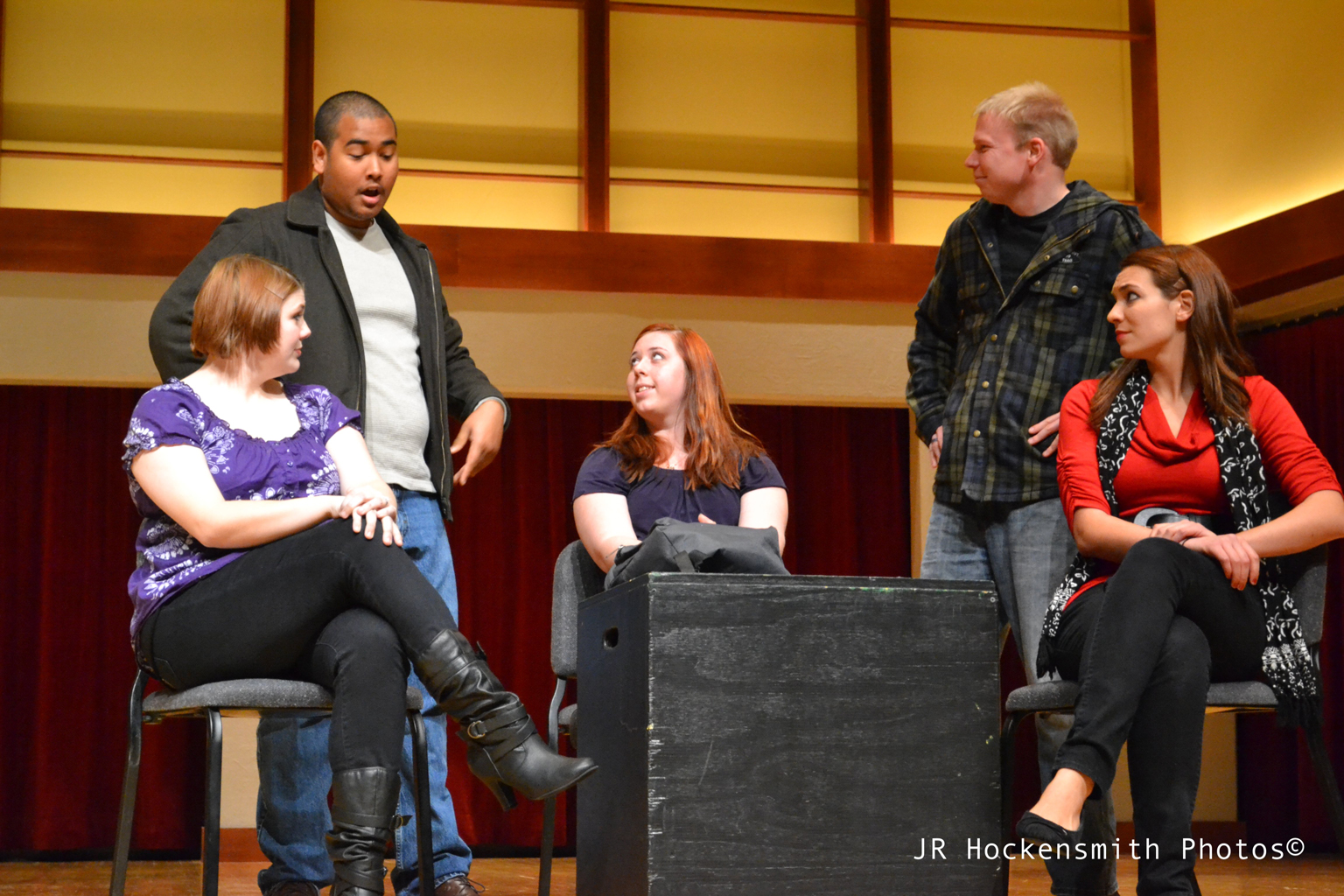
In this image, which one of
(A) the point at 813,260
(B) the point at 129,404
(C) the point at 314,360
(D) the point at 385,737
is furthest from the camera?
(B) the point at 129,404

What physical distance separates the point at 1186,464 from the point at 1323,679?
11.6 ft

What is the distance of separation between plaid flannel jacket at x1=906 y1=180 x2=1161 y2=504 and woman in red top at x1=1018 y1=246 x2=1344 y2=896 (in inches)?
4.2

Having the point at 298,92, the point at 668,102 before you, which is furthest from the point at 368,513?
the point at 668,102

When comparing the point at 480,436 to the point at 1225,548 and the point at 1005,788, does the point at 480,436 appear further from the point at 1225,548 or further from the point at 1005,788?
the point at 1225,548

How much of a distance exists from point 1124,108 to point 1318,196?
1.11 m

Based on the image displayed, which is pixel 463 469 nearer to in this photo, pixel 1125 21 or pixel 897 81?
pixel 897 81

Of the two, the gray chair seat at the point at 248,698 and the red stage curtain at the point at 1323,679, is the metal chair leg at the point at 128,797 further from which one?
the red stage curtain at the point at 1323,679

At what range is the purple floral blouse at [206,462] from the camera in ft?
6.81

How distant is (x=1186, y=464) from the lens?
229 cm

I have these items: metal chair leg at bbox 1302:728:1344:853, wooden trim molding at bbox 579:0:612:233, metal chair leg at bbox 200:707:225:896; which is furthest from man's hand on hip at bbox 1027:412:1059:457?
wooden trim molding at bbox 579:0:612:233

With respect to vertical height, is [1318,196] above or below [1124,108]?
below

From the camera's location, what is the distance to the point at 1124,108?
585 cm

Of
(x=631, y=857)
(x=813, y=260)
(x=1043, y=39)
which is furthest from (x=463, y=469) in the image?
(x=1043, y=39)

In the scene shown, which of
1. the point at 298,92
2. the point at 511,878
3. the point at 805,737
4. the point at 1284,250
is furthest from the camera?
the point at 298,92
